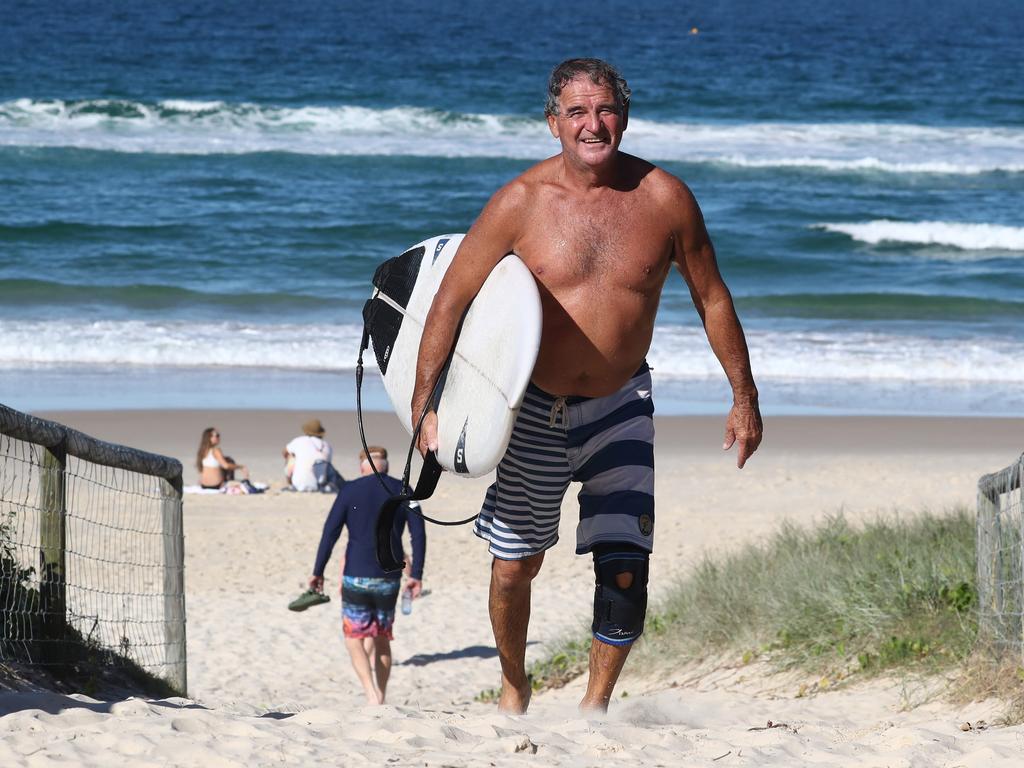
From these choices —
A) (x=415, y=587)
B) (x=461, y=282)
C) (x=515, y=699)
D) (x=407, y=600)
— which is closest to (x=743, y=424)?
(x=461, y=282)

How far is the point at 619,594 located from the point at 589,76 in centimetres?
148

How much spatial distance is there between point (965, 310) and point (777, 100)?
81.5ft

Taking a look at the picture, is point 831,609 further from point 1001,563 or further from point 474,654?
point 474,654

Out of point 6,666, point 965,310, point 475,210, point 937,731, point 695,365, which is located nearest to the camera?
point 937,731

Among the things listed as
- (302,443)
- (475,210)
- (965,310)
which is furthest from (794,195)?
(302,443)

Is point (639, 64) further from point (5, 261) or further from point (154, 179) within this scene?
point (5, 261)

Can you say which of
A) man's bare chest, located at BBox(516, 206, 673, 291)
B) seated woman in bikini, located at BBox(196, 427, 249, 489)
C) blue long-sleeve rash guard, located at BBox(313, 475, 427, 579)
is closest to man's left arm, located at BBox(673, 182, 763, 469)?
man's bare chest, located at BBox(516, 206, 673, 291)

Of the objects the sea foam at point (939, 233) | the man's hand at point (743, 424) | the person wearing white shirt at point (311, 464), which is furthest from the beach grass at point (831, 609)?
the sea foam at point (939, 233)

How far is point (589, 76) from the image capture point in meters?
3.79

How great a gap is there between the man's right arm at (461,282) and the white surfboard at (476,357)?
0.03 m

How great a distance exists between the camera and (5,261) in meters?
22.4

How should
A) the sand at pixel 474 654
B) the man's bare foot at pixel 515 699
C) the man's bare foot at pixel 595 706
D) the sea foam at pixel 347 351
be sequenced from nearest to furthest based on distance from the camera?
the sand at pixel 474 654, the man's bare foot at pixel 595 706, the man's bare foot at pixel 515 699, the sea foam at pixel 347 351

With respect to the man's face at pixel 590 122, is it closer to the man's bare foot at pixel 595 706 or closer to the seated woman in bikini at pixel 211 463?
the man's bare foot at pixel 595 706

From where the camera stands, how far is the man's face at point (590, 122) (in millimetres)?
3756
